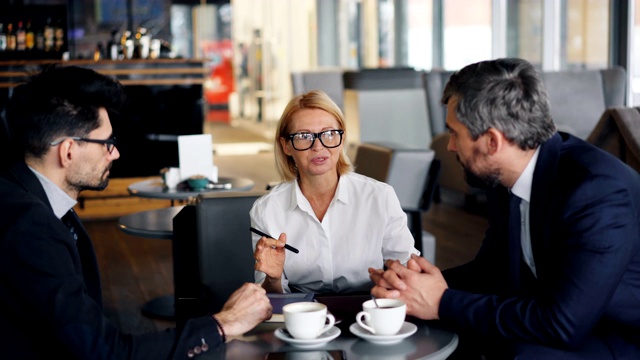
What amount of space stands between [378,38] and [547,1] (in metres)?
4.93

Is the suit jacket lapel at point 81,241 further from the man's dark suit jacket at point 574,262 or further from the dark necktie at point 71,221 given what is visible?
the man's dark suit jacket at point 574,262

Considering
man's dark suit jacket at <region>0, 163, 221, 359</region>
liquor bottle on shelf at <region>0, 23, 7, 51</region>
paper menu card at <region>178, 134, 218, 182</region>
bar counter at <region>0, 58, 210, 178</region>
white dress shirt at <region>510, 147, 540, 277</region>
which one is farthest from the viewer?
liquor bottle on shelf at <region>0, 23, 7, 51</region>

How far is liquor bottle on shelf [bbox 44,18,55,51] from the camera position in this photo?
10016mm

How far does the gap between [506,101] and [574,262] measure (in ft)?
1.33

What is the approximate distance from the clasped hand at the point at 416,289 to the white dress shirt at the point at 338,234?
2.05 feet

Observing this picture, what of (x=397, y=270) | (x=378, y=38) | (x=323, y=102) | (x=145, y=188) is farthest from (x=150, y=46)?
(x=397, y=270)

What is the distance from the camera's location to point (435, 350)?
6.32 feet

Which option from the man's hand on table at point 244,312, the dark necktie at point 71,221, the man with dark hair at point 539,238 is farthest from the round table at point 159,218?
the man with dark hair at point 539,238

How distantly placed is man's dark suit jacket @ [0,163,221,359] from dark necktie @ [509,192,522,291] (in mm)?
792

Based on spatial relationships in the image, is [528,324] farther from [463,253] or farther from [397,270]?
[463,253]

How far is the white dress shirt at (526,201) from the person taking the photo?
2.17 metres

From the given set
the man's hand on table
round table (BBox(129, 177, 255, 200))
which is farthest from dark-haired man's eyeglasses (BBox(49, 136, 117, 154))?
round table (BBox(129, 177, 255, 200))

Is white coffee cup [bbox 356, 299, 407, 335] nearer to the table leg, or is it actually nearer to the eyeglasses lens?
the eyeglasses lens

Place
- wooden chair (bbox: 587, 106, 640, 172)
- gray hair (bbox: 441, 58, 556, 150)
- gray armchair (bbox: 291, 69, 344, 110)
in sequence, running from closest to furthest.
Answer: gray hair (bbox: 441, 58, 556, 150)
wooden chair (bbox: 587, 106, 640, 172)
gray armchair (bbox: 291, 69, 344, 110)
